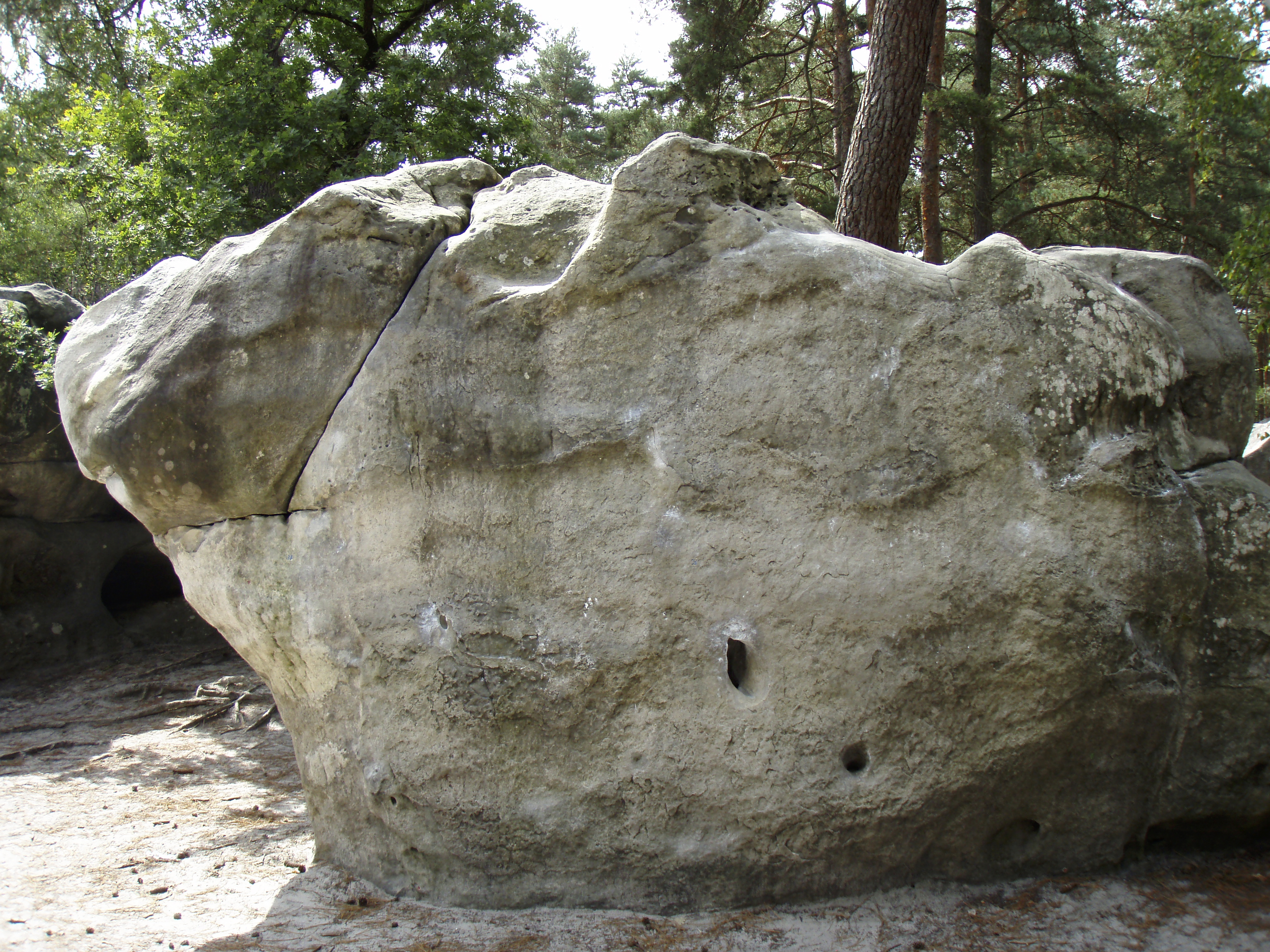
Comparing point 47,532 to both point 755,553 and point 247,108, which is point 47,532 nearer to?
point 247,108

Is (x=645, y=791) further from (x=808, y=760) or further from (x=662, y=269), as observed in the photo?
(x=662, y=269)

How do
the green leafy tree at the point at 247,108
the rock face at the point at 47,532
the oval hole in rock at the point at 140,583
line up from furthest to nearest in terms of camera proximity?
the oval hole in rock at the point at 140,583 → the rock face at the point at 47,532 → the green leafy tree at the point at 247,108

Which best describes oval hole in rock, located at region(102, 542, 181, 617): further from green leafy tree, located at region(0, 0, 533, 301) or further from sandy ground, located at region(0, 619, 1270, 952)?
sandy ground, located at region(0, 619, 1270, 952)

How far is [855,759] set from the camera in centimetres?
328

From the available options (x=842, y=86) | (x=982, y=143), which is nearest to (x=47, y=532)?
(x=842, y=86)

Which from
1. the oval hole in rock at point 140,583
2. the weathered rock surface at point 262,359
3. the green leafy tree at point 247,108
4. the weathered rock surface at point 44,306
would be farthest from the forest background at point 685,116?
the weathered rock surface at point 262,359

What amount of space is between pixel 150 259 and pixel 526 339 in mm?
4610

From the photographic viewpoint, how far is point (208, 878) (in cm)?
381

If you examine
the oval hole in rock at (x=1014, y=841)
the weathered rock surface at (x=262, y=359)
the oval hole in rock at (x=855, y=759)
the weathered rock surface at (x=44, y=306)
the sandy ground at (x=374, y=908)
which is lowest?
the sandy ground at (x=374, y=908)

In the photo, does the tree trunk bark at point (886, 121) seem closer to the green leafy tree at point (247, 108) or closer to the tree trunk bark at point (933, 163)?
the tree trunk bark at point (933, 163)

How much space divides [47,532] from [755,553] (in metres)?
7.08

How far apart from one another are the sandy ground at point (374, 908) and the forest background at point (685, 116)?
377 cm

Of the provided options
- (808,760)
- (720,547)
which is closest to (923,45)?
(720,547)

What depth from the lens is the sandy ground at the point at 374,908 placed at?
3.06m
